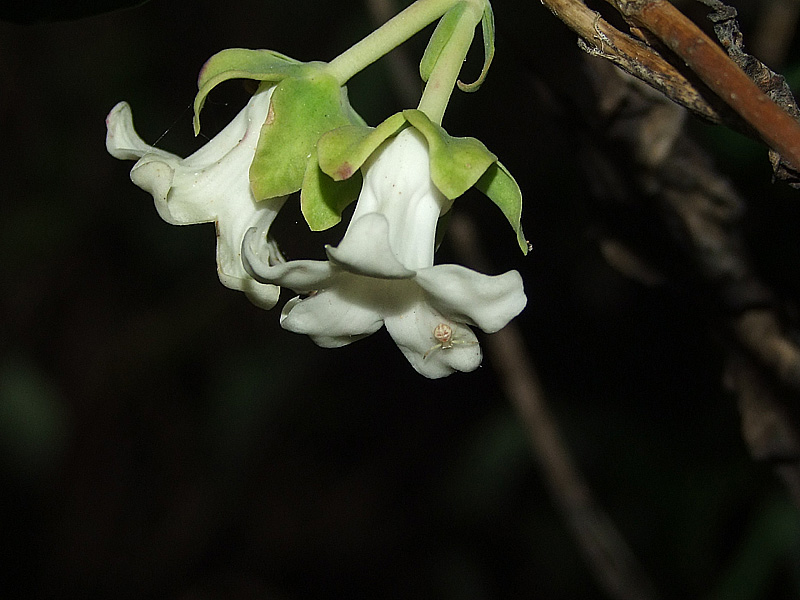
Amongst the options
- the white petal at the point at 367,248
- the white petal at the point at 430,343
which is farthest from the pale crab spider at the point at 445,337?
the white petal at the point at 367,248

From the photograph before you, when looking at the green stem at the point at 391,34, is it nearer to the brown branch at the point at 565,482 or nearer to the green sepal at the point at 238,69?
the green sepal at the point at 238,69

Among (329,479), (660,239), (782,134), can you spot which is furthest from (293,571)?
(782,134)

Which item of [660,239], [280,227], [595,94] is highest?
[595,94]

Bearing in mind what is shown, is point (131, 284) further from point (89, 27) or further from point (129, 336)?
point (89, 27)

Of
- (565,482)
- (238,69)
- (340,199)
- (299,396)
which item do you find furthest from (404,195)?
(299,396)

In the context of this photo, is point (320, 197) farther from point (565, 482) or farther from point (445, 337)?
point (565, 482)
